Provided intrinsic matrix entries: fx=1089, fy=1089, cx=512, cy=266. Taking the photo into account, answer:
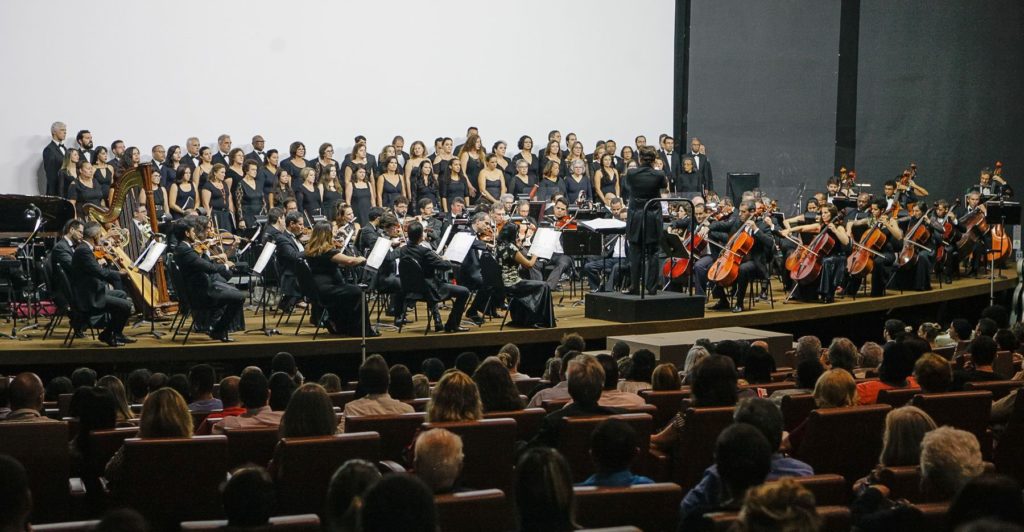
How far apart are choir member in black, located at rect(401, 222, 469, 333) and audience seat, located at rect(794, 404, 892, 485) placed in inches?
223

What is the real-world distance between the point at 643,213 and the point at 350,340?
313 cm

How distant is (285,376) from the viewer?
18.4ft

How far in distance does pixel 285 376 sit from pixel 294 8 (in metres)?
11.9

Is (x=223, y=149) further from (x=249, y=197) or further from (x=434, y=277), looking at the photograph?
(x=434, y=277)

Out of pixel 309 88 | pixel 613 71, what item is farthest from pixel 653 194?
pixel 613 71

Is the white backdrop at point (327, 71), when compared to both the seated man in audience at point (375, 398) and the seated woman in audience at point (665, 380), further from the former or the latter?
the seated woman in audience at point (665, 380)

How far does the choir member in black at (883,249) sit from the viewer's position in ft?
43.2

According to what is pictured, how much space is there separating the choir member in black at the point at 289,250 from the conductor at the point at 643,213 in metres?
3.23

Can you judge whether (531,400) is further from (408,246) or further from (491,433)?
(408,246)

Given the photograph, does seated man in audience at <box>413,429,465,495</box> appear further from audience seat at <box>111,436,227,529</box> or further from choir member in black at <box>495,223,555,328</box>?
choir member in black at <box>495,223,555,328</box>

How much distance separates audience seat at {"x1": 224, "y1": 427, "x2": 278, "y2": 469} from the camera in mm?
4961

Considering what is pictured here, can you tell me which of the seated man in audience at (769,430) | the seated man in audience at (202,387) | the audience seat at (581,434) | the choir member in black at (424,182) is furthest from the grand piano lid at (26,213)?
the seated man in audience at (769,430)

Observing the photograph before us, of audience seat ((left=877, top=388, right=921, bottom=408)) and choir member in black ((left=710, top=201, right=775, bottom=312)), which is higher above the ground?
choir member in black ((left=710, top=201, right=775, bottom=312))

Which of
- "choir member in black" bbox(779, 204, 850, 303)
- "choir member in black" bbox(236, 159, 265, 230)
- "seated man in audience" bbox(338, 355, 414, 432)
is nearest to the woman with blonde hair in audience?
"seated man in audience" bbox(338, 355, 414, 432)
